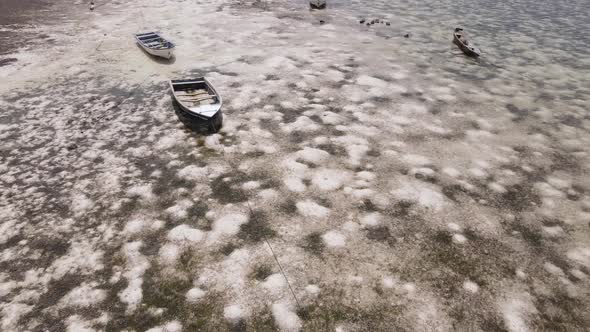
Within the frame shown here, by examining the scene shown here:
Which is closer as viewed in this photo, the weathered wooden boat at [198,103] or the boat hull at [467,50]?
the weathered wooden boat at [198,103]

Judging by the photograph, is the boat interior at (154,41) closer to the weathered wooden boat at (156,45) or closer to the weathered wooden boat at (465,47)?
the weathered wooden boat at (156,45)

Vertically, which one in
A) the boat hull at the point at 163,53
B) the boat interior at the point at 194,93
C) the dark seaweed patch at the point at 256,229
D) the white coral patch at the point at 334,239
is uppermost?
the boat hull at the point at 163,53

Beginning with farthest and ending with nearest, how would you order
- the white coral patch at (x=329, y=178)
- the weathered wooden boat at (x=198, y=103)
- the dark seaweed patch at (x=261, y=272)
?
1. the weathered wooden boat at (x=198, y=103)
2. the white coral patch at (x=329, y=178)
3. the dark seaweed patch at (x=261, y=272)

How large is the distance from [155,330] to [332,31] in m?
12.5

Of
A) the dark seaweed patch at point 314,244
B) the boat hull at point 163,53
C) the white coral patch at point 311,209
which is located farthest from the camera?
the boat hull at point 163,53

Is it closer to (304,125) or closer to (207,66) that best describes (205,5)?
(207,66)

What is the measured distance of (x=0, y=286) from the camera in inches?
172

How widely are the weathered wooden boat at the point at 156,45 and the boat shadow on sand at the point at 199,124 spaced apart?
136 inches

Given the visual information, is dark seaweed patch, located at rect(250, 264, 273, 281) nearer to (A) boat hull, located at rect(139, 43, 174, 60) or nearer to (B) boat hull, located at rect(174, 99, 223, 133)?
(B) boat hull, located at rect(174, 99, 223, 133)

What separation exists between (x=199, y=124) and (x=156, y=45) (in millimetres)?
5330

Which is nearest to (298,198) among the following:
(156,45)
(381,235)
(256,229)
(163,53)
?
(256,229)

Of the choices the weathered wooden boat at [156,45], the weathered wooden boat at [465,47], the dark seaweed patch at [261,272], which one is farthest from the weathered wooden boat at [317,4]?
the dark seaweed patch at [261,272]

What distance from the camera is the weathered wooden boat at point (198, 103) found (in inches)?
288

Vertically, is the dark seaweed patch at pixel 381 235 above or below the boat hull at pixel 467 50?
below
